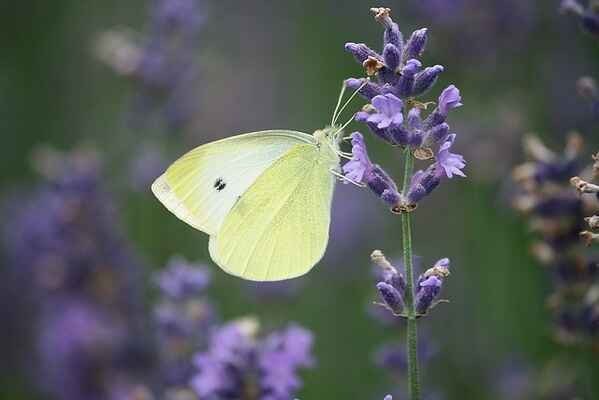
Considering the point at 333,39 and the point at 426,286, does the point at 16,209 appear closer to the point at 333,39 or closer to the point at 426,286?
the point at 333,39

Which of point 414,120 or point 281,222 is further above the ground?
point 281,222

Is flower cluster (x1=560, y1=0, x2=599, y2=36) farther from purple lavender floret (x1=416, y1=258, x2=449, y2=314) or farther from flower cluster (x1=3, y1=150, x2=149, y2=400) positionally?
flower cluster (x1=3, y1=150, x2=149, y2=400)

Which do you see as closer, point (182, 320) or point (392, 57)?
point (392, 57)

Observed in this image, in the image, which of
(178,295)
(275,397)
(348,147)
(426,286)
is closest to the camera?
(426,286)

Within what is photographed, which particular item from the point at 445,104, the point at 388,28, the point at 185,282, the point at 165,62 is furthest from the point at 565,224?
the point at 165,62

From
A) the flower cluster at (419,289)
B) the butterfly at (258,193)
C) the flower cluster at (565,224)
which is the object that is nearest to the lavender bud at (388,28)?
the flower cluster at (419,289)

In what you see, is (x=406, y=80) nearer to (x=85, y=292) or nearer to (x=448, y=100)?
(x=448, y=100)

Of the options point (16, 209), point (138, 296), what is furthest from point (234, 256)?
point (16, 209)
